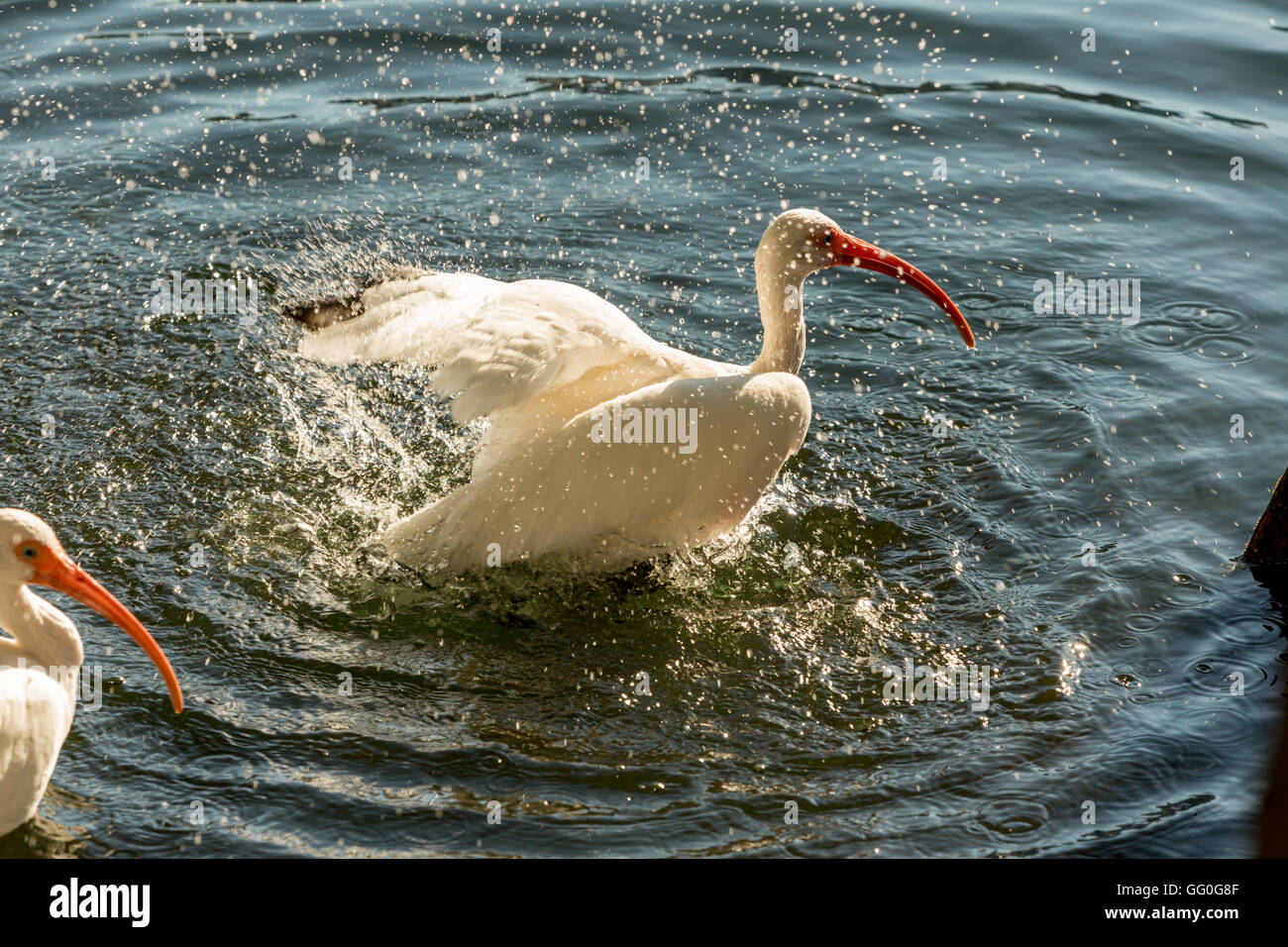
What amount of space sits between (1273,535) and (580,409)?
3388mm

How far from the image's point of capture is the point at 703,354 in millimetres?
8320

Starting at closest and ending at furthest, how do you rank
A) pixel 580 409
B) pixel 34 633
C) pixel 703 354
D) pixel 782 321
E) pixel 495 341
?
pixel 34 633 < pixel 495 341 < pixel 580 409 < pixel 782 321 < pixel 703 354

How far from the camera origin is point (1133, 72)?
498 inches

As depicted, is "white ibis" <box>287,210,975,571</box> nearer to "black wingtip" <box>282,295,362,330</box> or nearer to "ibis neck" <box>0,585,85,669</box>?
"black wingtip" <box>282,295,362,330</box>

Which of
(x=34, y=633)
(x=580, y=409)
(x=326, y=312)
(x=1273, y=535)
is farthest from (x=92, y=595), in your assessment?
(x=1273, y=535)

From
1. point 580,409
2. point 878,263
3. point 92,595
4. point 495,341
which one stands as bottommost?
point 92,595

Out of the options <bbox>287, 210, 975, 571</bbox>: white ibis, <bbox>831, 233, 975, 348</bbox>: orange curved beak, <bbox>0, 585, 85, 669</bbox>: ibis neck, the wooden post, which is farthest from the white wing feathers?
the wooden post

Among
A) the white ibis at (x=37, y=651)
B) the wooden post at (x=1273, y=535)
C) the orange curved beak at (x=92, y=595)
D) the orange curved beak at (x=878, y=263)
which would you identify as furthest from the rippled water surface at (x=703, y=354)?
the orange curved beak at (x=878, y=263)

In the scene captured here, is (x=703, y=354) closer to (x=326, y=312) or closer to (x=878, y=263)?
(x=878, y=263)

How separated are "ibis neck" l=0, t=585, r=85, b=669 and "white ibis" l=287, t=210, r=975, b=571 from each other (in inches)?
60.0

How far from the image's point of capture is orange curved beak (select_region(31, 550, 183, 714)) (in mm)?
5020

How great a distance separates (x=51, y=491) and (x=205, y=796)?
2.38 metres

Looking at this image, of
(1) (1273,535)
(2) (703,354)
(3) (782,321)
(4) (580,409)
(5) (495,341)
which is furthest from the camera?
(2) (703,354)
